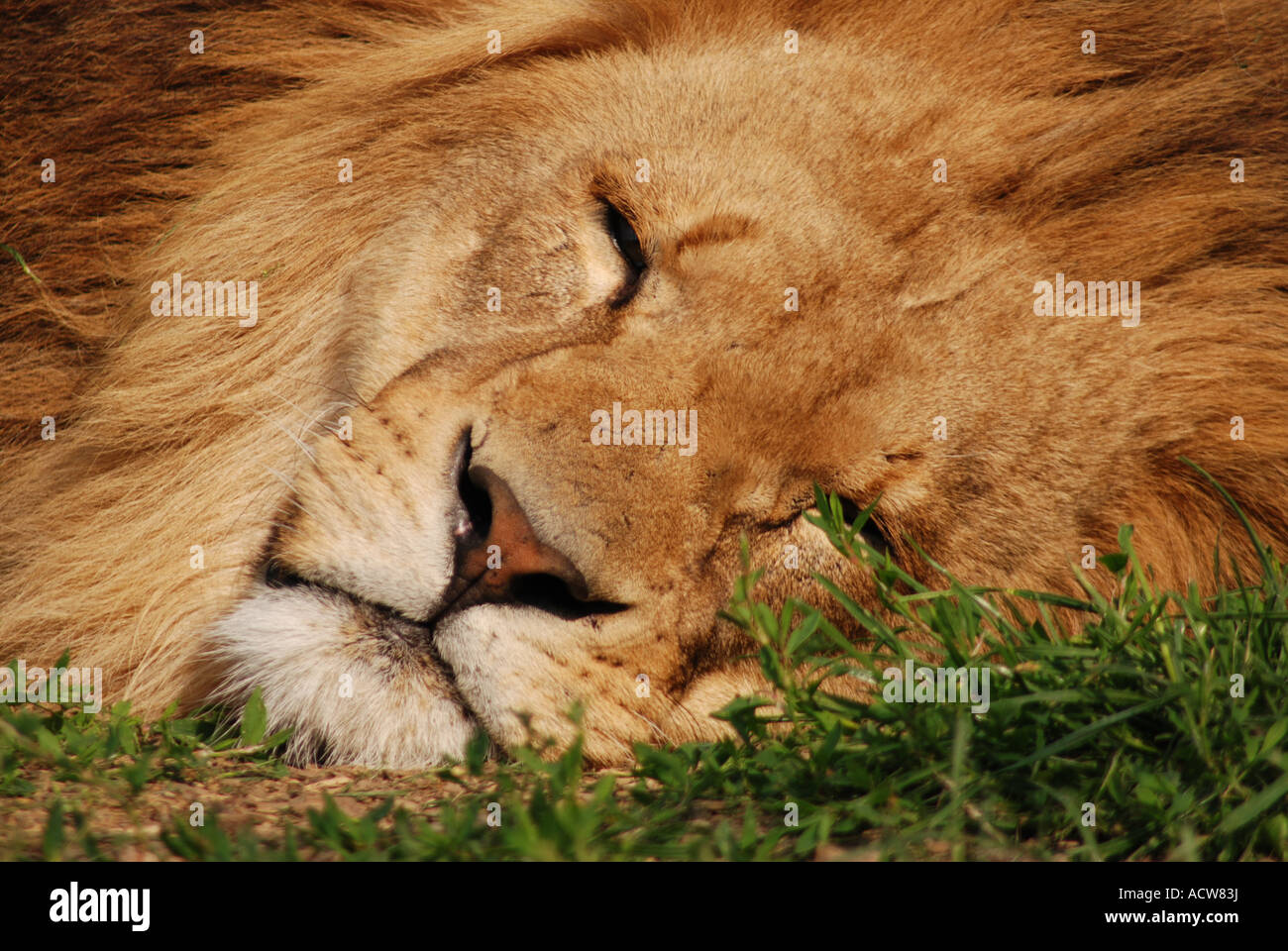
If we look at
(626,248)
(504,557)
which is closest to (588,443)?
(504,557)

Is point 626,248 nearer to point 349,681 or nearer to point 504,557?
point 504,557

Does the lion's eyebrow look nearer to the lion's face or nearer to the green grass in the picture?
the lion's face

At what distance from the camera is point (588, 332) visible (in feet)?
8.41

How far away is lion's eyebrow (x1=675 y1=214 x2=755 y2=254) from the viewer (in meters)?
2.55

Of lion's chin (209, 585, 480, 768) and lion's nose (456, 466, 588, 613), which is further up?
lion's nose (456, 466, 588, 613)

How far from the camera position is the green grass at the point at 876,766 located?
179cm

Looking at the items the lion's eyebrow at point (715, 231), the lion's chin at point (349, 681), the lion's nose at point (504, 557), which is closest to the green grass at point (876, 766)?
the lion's chin at point (349, 681)

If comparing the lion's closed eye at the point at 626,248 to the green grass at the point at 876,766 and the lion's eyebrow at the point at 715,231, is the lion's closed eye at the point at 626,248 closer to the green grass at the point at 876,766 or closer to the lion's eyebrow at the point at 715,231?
the lion's eyebrow at the point at 715,231

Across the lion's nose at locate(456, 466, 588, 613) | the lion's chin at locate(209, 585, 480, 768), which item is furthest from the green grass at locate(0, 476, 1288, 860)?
the lion's nose at locate(456, 466, 588, 613)

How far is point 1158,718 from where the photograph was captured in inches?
81.2

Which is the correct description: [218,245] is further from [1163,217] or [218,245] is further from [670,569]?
[1163,217]

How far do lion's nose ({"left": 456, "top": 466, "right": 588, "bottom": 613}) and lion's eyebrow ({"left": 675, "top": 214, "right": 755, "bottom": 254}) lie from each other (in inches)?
27.4

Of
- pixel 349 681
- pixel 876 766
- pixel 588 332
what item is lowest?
pixel 876 766

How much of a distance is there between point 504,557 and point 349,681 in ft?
1.40
